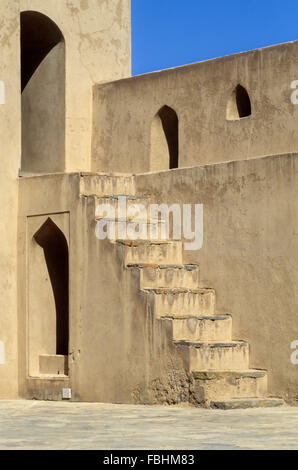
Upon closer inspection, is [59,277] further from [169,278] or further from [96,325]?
[169,278]

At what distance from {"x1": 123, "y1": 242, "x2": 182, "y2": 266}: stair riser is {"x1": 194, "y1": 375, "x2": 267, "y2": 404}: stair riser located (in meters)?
1.95

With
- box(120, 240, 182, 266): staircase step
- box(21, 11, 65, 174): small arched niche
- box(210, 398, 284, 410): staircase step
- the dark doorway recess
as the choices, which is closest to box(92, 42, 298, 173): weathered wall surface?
box(21, 11, 65, 174): small arched niche

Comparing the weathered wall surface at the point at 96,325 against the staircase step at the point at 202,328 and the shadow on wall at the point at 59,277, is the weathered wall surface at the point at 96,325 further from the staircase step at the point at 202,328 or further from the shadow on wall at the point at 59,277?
the shadow on wall at the point at 59,277

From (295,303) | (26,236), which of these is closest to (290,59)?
(295,303)

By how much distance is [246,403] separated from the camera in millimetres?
12750

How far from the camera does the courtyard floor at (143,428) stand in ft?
31.2

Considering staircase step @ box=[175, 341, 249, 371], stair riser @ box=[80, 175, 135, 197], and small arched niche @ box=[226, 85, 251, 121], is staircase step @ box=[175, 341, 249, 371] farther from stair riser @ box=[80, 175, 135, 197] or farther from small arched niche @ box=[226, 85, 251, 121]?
small arched niche @ box=[226, 85, 251, 121]

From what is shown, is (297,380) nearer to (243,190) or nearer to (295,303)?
(295,303)

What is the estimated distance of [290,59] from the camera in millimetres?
14383

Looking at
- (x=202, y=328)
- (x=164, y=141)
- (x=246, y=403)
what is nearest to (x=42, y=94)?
(x=164, y=141)

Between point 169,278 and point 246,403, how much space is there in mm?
2131

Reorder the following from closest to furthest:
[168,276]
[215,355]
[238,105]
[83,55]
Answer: [215,355] → [168,276] → [238,105] → [83,55]

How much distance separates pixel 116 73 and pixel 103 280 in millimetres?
4470

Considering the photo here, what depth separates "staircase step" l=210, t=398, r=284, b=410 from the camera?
1260cm
